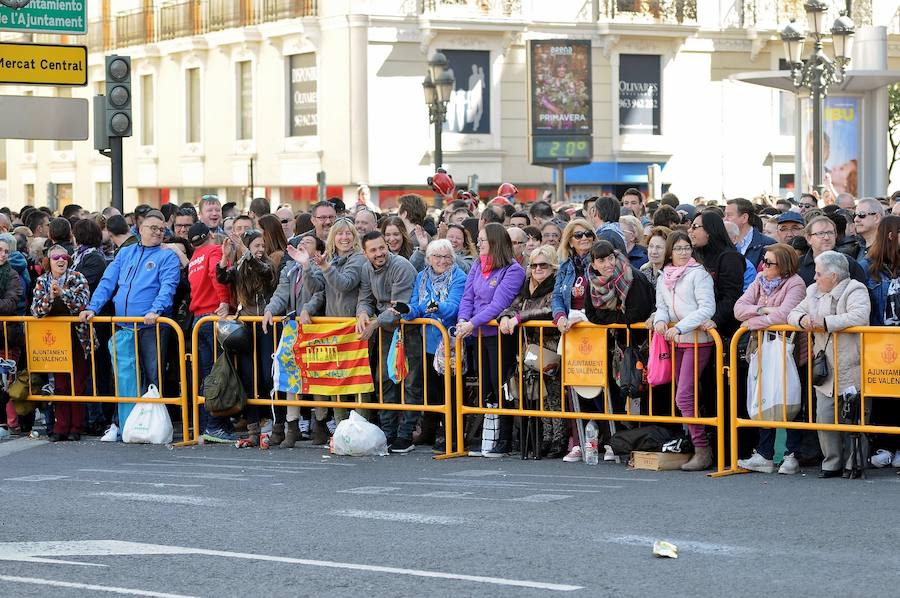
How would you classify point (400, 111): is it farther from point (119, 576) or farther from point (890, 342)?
point (119, 576)

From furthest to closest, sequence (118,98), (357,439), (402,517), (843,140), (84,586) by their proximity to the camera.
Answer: (843,140) → (118,98) → (357,439) → (402,517) → (84,586)

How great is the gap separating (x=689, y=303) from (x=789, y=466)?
4.37 ft

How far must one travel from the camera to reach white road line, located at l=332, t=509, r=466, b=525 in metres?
10.0

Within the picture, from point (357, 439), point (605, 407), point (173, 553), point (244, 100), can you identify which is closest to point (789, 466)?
point (605, 407)

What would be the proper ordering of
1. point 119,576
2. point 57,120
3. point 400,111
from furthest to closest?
point 400,111
point 57,120
point 119,576

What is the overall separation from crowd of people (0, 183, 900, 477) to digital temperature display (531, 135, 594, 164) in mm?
25071

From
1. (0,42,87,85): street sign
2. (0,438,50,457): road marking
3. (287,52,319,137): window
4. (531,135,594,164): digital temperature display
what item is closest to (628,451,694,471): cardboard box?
(0,438,50,457): road marking

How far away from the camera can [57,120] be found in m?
17.4

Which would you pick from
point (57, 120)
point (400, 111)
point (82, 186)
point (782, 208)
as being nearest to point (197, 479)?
point (57, 120)

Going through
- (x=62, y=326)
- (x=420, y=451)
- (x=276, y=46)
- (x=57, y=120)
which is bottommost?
(x=420, y=451)

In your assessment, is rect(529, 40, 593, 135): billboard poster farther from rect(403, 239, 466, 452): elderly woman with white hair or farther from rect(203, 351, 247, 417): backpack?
rect(403, 239, 466, 452): elderly woman with white hair

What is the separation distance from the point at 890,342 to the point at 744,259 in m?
1.41

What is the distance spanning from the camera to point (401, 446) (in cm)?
1370

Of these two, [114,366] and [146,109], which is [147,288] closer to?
[114,366]
